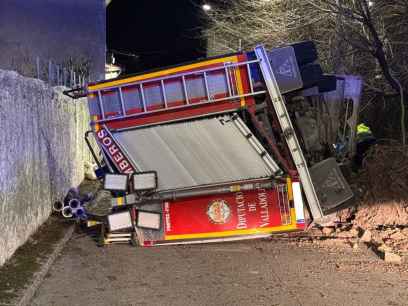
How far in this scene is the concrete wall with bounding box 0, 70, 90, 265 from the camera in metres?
6.73

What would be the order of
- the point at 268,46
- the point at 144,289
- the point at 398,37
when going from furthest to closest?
the point at 268,46
the point at 398,37
the point at 144,289

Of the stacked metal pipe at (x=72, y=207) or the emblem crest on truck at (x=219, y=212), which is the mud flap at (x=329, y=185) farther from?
the stacked metal pipe at (x=72, y=207)

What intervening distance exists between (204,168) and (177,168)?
0.35 metres

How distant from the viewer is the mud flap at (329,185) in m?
7.84

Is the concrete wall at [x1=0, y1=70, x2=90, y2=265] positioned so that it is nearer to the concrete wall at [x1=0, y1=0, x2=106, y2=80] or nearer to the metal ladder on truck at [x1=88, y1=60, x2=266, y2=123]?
the metal ladder on truck at [x1=88, y1=60, x2=266, y2=123]

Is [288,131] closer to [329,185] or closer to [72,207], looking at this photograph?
[329,185]

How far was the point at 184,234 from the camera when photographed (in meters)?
7.66

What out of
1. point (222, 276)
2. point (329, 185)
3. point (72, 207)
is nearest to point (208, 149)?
point (222, 276)

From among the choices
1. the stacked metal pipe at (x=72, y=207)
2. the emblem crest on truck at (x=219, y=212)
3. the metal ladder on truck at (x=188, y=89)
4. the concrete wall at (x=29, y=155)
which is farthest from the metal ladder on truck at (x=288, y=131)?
the stacked metal pipe at (x=72, y=207)

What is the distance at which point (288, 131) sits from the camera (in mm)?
7457

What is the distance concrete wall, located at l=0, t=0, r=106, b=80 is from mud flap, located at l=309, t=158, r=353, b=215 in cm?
1839

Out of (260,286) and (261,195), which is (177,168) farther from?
(260,286)

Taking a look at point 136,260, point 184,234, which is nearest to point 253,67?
point 184,234

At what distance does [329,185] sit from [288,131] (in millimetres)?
1036
